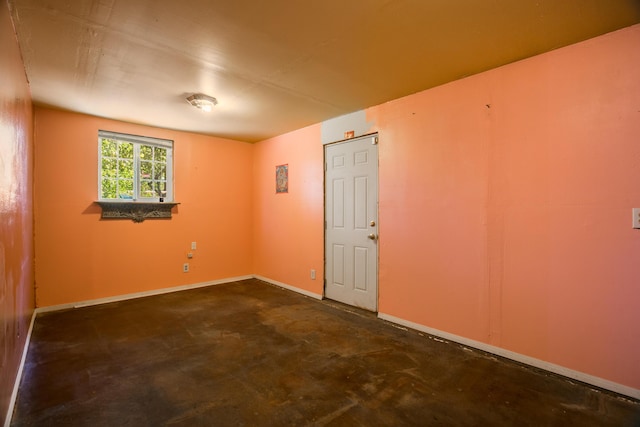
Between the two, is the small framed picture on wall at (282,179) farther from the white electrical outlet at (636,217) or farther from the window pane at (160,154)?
the white electrical outlet at (636,217)

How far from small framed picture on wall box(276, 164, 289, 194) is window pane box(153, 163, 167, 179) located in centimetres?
167

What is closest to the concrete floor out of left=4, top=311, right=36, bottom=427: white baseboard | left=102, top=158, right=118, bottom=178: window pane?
left=4, top=311, right=36, bottom=427: white baseboard

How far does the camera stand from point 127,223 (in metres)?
4.11

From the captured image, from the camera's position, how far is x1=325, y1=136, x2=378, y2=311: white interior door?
3514 millimetres

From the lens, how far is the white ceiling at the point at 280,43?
178 centimetres

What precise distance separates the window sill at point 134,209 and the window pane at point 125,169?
0.40 m

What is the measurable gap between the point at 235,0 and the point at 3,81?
1299 mm

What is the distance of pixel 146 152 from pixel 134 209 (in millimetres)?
840

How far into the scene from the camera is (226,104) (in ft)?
11.1

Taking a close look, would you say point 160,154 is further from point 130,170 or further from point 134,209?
point 134,209

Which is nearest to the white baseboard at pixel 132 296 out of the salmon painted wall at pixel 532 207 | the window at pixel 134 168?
the window at pixel 134 168

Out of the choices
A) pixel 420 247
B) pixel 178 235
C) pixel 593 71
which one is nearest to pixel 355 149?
pixel 420 247

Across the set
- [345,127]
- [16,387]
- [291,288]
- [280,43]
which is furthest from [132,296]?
[280,43]

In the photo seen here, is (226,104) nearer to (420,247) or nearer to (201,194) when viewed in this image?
(201,194)
